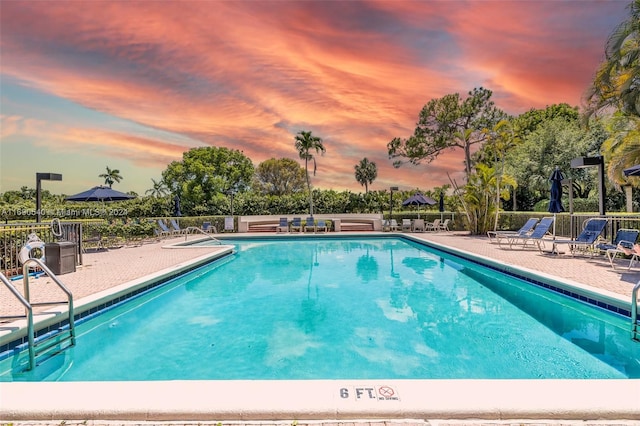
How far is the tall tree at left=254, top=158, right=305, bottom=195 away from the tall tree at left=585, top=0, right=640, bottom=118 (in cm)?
4850

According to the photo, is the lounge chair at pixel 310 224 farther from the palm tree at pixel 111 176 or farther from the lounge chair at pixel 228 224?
the palm tree at pixel 111 176

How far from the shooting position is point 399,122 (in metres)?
28.5

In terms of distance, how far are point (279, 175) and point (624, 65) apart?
50.5m

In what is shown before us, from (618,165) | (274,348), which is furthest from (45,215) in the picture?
(618,165)

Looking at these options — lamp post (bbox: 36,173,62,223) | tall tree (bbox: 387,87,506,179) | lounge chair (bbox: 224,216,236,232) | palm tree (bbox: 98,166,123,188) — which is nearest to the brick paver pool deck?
lamp post (bbox: 36,173,62,223)

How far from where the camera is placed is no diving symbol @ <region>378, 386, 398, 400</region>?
2539 millimetres

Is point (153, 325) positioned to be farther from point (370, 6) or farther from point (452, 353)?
point (370, 6)

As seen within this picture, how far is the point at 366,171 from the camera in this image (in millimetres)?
64875

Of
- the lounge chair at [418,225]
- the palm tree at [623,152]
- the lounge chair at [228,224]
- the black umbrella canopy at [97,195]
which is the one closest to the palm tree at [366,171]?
the lounge chair at [418,225]

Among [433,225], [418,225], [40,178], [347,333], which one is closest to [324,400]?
[347,333]

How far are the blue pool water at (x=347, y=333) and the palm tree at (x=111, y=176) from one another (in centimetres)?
6264

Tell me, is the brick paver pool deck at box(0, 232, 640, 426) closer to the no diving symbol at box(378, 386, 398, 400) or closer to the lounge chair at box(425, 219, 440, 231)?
the no diving symbol at box(378, 386, 398, 400)

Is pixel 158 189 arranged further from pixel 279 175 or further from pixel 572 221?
pixel 572 221

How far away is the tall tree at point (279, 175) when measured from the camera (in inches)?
2304
